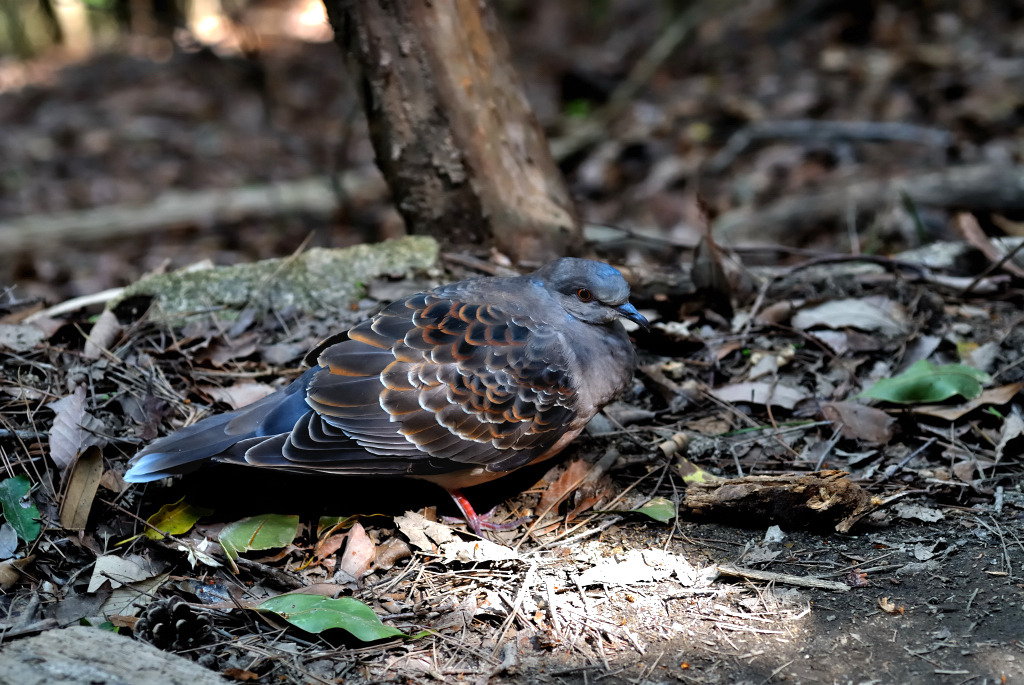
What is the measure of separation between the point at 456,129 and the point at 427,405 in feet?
5.81

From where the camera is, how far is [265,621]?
2.71 metres

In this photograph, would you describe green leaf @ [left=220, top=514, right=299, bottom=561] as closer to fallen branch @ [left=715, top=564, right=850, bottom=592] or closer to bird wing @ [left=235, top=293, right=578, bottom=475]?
bird wing @ [left=235, top=293, right=578, bottom=475]

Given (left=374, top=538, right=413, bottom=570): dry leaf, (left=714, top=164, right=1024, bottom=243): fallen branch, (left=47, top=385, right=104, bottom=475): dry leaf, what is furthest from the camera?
(left=714, top=164, right=1024, bottom=243): fallen branch

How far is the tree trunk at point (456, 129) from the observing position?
4.18 metres

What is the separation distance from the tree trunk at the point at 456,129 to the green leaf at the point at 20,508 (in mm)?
2367

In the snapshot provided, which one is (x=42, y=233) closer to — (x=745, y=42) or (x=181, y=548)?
(x=181, y=548)

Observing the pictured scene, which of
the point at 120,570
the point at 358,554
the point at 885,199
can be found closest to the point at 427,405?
the point at 358,554

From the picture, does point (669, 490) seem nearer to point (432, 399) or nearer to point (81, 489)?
point (432, 399)

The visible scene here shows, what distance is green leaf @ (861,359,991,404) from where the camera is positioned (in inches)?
140

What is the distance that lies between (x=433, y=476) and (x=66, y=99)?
1108 centimetres

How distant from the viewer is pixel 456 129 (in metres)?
4.34

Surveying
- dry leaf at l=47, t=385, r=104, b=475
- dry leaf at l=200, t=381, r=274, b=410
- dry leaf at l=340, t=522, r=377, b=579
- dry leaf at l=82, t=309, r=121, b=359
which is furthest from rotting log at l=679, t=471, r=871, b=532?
dry leaf at l=82, t=309, r=121, b=359

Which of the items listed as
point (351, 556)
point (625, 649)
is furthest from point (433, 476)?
point (625, 649)

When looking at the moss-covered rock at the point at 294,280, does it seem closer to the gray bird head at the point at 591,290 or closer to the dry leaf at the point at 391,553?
the gray bird head at the point at 591,290
